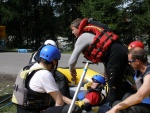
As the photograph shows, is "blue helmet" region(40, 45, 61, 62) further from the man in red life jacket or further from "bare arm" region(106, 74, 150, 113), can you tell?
the man in red life jacket

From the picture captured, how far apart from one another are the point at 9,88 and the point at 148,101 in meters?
4.69

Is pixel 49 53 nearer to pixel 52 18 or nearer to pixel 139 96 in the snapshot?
pixel 139 96

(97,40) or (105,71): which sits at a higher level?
(97,40)

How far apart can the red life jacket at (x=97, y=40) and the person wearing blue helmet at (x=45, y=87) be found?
92 cm

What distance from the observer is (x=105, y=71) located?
4.58 m

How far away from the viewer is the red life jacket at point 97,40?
4160mm

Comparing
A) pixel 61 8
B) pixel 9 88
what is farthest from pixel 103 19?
pixel 9 88

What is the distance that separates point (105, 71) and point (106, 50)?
48 cm

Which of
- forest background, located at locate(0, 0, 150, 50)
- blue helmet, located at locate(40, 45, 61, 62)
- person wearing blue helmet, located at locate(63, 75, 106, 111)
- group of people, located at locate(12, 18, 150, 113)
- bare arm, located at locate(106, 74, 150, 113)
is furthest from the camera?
forest background, located at locate(0, 0, 150, 50)

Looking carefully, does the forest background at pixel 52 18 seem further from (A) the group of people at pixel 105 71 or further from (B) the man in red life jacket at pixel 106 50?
(B) the man in red life jacket at pixel 106 50

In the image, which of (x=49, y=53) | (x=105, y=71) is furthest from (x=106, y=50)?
(x=49, y=53)

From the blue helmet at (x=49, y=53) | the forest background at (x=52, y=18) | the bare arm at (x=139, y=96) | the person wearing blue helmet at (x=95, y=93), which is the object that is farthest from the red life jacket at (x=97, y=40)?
the forest background at (x=52, y=18)

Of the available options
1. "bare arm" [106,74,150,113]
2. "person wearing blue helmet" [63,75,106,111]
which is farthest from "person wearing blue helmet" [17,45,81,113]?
"person wearing blue helmet" [63,75,106,111]

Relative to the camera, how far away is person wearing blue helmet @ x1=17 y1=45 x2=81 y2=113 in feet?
10.3
